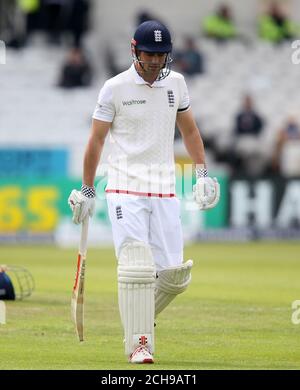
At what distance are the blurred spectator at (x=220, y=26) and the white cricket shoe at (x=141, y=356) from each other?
784 inches

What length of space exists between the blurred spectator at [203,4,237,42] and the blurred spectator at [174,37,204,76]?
1.28 meters

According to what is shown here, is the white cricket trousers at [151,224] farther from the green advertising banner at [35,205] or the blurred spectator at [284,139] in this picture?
the blurred spectator at [284,139]

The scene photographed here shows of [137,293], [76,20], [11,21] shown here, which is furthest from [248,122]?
[137,293]

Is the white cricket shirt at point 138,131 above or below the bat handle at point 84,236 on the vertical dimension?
above

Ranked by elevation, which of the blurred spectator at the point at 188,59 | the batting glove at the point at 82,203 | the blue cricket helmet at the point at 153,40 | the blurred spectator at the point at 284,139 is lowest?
the batting glove at the point at 82,203

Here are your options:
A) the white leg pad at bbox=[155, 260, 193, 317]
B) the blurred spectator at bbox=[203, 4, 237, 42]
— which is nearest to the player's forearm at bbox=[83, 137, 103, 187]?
the white leg pad at bbox=[155, 260, 193, 317]

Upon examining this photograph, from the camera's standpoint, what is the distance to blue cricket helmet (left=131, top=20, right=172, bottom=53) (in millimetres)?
7133

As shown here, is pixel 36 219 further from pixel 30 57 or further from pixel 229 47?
pixel 229 47

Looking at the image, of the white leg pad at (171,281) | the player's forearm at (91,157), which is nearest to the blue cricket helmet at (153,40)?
the player's forearm at (91,157)

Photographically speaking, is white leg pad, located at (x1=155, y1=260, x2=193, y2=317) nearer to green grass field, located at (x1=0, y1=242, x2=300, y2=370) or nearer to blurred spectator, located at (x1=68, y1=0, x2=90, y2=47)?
green grass field, located at (x1=0, y1=242, x2=300, y2=370)

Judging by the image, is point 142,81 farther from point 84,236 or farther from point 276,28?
point 276,28

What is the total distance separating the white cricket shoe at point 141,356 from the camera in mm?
6940
